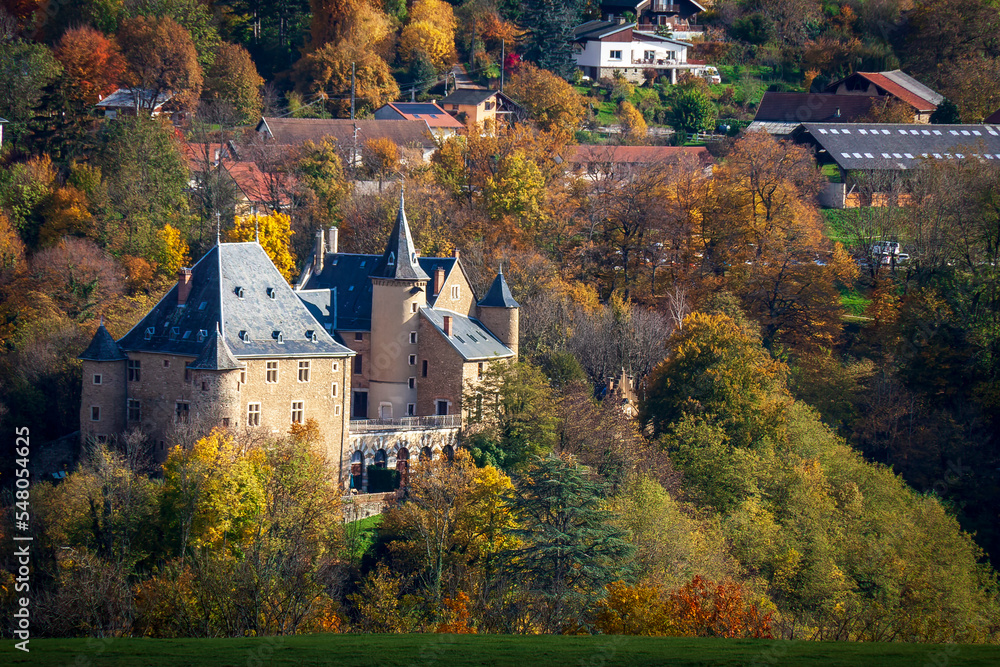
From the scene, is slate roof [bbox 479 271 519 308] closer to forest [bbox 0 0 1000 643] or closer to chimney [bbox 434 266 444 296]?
chimney [bbox 434 266 444 296]

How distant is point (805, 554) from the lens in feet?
174

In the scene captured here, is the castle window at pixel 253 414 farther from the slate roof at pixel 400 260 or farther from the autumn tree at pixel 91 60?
the autumn tree at pixel 91 60

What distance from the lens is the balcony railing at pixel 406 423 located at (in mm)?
57312

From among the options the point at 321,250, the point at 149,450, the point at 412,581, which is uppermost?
the point at 321,250

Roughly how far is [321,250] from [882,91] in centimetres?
5657

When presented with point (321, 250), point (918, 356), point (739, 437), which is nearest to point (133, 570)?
point (321, 250)

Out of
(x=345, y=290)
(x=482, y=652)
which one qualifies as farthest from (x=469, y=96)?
(x=482, y=652)

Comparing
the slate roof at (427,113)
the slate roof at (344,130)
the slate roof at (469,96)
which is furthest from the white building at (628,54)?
the slate roof at (344,130)

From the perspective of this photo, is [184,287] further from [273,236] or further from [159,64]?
[159,64]

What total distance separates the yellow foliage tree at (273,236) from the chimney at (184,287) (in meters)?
16.3

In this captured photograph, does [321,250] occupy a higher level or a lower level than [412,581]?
higher

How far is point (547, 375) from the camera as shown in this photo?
210 ft

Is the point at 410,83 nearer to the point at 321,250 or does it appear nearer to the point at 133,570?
the point at 321,250

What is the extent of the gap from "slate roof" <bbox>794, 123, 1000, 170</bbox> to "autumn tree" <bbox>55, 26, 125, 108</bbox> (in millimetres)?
46300
